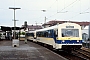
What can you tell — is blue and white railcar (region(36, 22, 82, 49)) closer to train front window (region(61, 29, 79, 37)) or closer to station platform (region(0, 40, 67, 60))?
train front window (region(61, 29, 79, 37))

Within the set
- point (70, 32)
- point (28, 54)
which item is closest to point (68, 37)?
point (70, 32)

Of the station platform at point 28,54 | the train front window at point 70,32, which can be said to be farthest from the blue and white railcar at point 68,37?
the station platform at point 28,54

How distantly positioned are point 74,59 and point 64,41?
8.14 feet

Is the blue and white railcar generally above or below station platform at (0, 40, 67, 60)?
above

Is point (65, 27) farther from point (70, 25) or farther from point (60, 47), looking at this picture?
point (60, 47)

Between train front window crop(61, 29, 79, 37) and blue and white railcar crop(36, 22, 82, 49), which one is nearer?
blue and white railcar crop(36, 22, 82, 49)

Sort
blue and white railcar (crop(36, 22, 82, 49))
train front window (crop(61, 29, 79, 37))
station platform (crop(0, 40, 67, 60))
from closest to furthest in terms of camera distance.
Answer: station platform (crop(0, 40, 67, 60))
blue and white railcar (crop(36, 22, 82, 49))
train front window (crop(61, 29, 79, 37))

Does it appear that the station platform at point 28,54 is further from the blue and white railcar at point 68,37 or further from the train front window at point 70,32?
the train front window at point 70,32

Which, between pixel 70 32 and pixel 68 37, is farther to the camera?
pixel 70 32

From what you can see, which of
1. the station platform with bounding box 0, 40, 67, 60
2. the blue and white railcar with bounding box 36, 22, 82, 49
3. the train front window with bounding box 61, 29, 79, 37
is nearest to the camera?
the station platform with bounding box 0, 40, 67, 60

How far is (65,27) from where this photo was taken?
21.2 metres

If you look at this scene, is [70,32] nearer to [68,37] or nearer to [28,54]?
[68,37]

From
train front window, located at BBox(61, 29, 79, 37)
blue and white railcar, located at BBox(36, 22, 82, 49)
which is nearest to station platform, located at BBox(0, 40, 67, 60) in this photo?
blue and white railcar, located at BBox(36, 22, 82, 49)

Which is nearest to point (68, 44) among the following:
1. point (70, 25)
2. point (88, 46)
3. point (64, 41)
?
point (64, 41)
